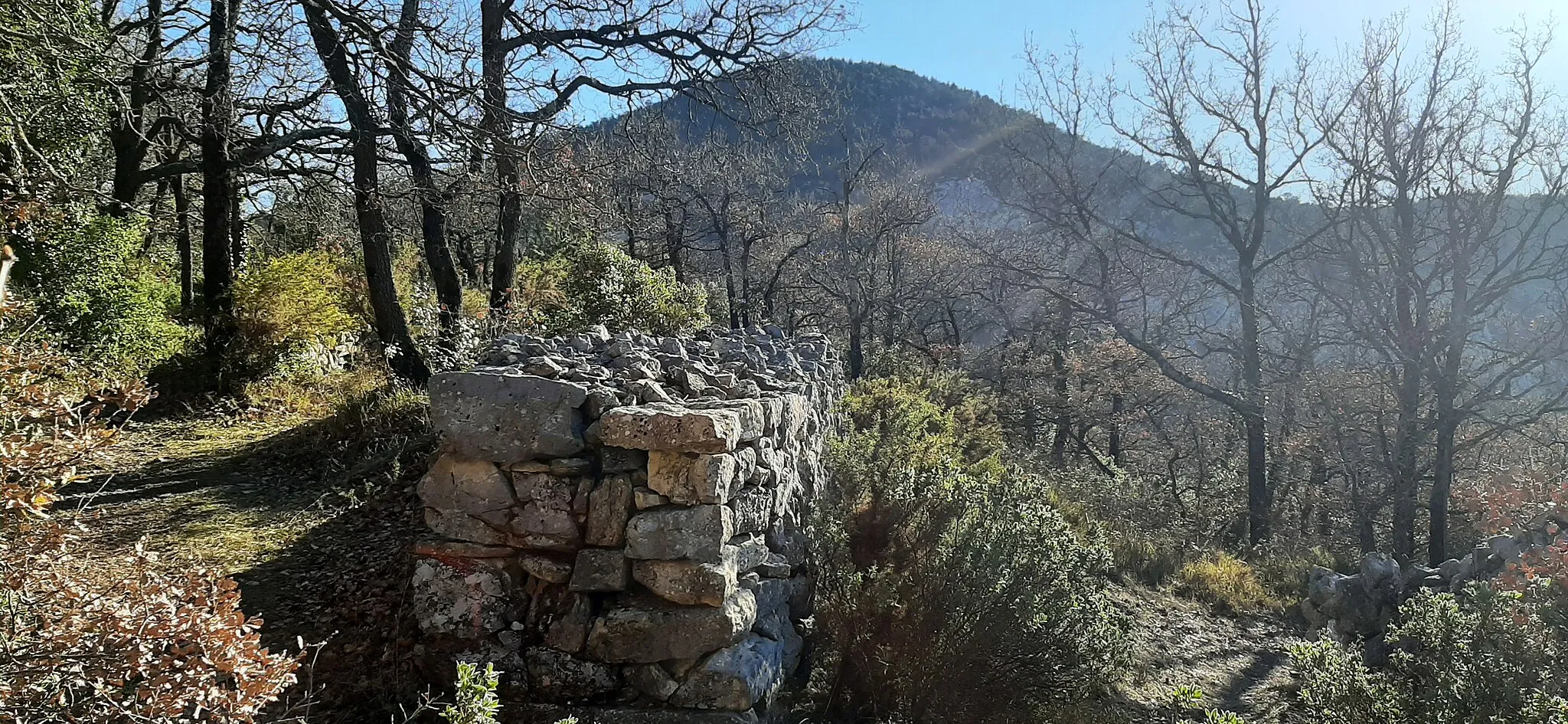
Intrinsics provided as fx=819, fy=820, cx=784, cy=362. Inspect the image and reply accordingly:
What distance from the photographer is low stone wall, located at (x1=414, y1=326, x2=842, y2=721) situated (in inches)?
121

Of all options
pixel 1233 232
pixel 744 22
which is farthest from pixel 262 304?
pixel 1233 232

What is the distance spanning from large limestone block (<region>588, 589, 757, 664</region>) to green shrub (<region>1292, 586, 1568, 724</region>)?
2.80 m

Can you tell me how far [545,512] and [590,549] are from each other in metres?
0.22

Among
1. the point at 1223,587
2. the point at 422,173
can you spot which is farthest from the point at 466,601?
the point at 1223,587

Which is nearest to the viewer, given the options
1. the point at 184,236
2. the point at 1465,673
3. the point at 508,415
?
the point at 508,415

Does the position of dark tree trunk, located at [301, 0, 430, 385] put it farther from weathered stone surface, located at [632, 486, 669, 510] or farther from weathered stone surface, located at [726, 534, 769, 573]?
weathered stone surface, located at [632, 486, 669, 510]

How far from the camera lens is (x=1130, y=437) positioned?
23.9m

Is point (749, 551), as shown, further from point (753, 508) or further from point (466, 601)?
point (466, 601)

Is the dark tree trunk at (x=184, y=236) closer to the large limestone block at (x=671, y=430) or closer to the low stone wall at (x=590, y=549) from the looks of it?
the low stone wall at (x=590, y=549)

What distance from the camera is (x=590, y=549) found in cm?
316

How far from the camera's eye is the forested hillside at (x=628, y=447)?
3.08m

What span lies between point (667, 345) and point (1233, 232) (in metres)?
13.4

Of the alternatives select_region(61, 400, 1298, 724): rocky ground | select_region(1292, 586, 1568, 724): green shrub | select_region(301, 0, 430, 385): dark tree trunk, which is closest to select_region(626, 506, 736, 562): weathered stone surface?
select_region(61, 400, 1298, 724): rocky ground

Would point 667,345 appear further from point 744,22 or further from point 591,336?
point 744,22
